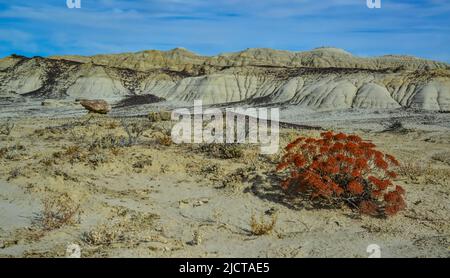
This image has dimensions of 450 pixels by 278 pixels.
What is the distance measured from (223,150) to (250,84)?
42.6 metres

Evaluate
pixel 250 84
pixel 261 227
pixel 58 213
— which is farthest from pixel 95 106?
pixel 250 84

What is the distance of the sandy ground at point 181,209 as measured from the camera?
23.5ft

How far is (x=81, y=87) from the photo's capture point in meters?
57.8

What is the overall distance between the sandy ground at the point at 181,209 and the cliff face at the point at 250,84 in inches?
1063

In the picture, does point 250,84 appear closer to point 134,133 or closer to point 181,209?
point 134,133

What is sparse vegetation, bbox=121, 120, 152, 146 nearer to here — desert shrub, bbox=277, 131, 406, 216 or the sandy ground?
the sandy ground

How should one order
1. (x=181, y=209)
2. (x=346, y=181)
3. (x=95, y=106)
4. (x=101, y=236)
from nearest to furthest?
(x=101, y=236), (x=181, y=209), (x=346, y=181), (x=95, y=106)

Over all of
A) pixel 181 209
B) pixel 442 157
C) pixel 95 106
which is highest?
pixel 95 106

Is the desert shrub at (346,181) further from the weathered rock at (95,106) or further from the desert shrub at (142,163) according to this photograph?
the weathered rock at (95,106)

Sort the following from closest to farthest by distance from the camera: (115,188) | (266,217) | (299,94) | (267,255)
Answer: (267,255)
(266,217)
(115,188)
(299,94)

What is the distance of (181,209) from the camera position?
9078 millimetres
